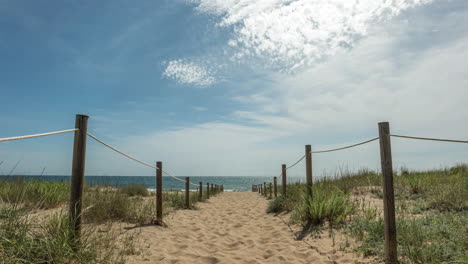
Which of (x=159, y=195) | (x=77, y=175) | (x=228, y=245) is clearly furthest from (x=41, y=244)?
(x=159, y=195)

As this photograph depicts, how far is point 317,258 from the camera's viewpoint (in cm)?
384

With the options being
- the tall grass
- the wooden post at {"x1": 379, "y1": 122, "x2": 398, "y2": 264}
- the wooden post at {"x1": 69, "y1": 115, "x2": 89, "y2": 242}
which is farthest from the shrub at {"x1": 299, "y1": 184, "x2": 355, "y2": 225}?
the tall grass

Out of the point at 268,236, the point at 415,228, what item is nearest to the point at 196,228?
the point at 268,236

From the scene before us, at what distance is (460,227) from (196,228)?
14.6 feet

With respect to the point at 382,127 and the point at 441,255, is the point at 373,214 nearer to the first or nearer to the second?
the point at 441,255

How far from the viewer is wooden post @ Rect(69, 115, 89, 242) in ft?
10.2

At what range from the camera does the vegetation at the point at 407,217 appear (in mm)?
3266

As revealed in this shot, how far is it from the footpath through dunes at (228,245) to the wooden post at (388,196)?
0.49 meters

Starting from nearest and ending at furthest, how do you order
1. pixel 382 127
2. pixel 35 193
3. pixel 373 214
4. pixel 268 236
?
pixel 382 127
pixel 373 214
pixel 268 236
pixel 35 193

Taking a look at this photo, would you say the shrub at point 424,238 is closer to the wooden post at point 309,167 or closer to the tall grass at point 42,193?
the wooden post at point 309,167

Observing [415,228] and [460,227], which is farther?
[460,227]

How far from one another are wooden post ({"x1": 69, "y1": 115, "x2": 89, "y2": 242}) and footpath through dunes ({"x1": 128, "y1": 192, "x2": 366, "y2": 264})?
83 cm

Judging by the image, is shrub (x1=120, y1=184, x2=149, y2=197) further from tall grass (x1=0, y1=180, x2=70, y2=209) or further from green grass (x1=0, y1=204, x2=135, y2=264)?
green grass (x1=0, y1=204, x2=135, y2=264)

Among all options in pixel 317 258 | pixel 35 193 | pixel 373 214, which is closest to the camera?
pixel 317 258
